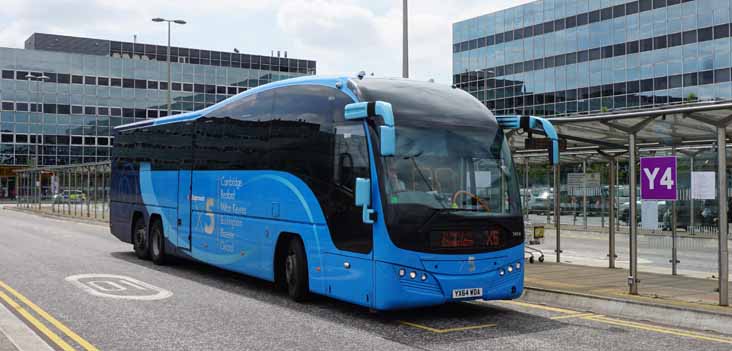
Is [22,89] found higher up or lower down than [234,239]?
higher up

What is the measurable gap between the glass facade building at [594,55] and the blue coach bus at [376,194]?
49688 millimetres

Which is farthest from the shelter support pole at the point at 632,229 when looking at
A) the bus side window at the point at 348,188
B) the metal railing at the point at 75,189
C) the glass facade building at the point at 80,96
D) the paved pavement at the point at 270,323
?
the glass facade building at the point at 80,96

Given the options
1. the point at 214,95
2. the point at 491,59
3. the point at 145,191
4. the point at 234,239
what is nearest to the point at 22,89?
the point at 214,95

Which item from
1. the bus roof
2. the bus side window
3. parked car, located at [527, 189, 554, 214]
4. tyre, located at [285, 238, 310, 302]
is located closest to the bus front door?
tyre, located at [285, 238, 310, 302]

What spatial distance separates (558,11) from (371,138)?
2534 inches

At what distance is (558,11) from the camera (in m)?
69.7

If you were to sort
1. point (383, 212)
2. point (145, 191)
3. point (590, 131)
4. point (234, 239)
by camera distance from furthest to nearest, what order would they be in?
point (145, 191), point (590, 131), point (234, 239), point (383, 212)

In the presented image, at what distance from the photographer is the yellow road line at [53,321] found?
316 inches

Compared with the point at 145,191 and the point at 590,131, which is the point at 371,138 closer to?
the point at 590,131

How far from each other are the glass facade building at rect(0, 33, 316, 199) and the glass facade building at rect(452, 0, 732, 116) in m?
27.7

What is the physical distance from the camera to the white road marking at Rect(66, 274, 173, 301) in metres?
11.6

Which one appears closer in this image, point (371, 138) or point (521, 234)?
point (371, 138)

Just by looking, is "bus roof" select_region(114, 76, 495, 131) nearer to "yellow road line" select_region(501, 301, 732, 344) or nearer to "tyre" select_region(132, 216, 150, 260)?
"yellow road line" select_region(501, 301, 732, 344)

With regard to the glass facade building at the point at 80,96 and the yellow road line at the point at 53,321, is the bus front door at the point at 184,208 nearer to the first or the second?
the yellow road line at the point at 53,321
